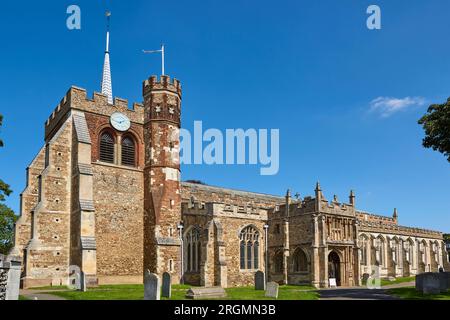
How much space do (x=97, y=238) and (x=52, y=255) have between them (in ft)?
9.75

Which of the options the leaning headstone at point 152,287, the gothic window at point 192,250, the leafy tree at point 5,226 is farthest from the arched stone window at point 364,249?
the leafy tree at point 5,226

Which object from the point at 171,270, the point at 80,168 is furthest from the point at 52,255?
the point at 171,270

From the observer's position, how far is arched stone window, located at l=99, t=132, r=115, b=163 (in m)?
31.8

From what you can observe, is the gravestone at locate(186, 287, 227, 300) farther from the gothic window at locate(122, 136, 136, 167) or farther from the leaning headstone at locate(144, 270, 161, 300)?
the gothic window at locate(122, 136, 136, 167)

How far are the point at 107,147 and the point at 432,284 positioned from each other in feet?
70.6

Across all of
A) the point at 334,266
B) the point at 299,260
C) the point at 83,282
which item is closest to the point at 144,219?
the point at 83,282

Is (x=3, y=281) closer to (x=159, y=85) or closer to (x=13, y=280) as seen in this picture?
(x=13, y=280)

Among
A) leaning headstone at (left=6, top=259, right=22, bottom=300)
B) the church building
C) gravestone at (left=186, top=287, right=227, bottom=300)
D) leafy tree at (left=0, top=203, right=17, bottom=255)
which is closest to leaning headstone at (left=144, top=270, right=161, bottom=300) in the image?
gravestone at (left=186, top=287, right=227, bottom=300)

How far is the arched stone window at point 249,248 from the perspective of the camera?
1391 inches

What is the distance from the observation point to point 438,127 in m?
23.7

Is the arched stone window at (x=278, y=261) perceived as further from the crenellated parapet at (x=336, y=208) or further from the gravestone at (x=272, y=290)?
the gravestone at (x=272, y=290)

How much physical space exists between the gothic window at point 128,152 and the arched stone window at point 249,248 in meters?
9.84

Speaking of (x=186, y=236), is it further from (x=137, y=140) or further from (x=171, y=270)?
(x=137, y=140)

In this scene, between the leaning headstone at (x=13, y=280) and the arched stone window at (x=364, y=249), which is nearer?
the leaning headstone at (x=13, y=280)
